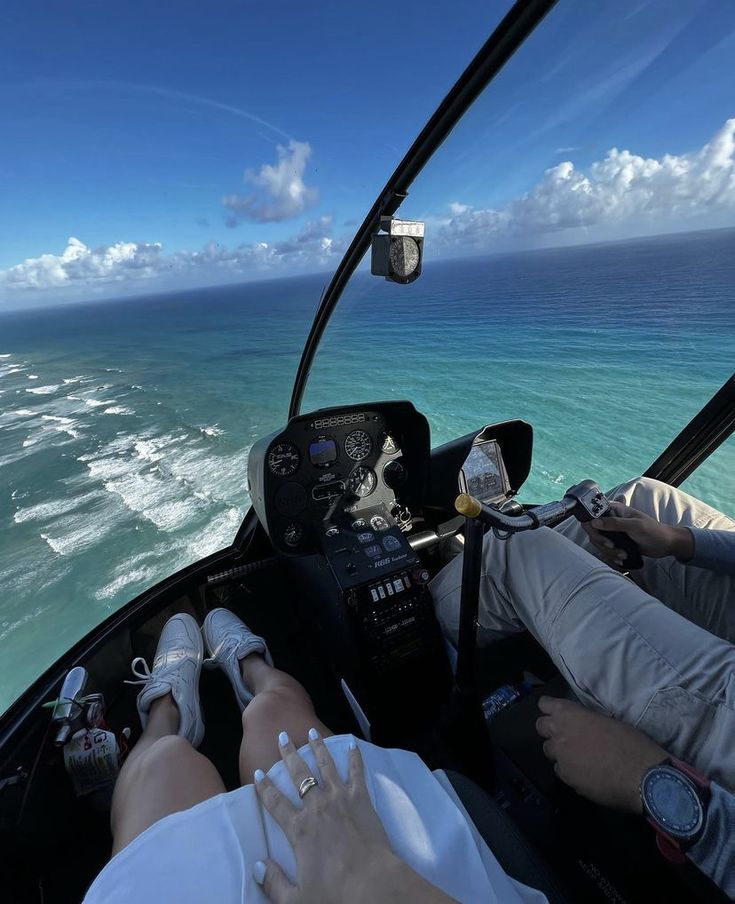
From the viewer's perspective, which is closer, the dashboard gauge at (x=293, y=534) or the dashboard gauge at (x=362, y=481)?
the dashboard gauge at (x=293, y=534)

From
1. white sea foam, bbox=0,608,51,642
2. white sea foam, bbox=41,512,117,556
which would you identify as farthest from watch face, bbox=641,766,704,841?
white sea foam, bbox=41,512,117,556

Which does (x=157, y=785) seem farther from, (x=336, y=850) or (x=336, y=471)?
(x=336, y=471)

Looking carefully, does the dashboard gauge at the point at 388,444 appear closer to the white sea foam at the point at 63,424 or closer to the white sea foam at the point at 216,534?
the white sea foam at the point at 216,534

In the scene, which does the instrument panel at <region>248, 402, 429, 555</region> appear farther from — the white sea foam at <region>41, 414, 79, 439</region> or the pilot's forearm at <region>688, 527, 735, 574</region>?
the white sea foam at <region>41, 414, 79, 439</region>

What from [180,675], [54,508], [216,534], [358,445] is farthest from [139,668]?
[54,508]

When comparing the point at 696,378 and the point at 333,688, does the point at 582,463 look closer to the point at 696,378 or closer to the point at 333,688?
the point at 696,378

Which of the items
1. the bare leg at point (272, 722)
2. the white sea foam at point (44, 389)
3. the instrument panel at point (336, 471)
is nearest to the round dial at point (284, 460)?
the instrument panel at point (336, 471)

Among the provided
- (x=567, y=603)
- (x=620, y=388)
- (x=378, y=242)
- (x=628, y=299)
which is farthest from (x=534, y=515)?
(x=628, y=299)
